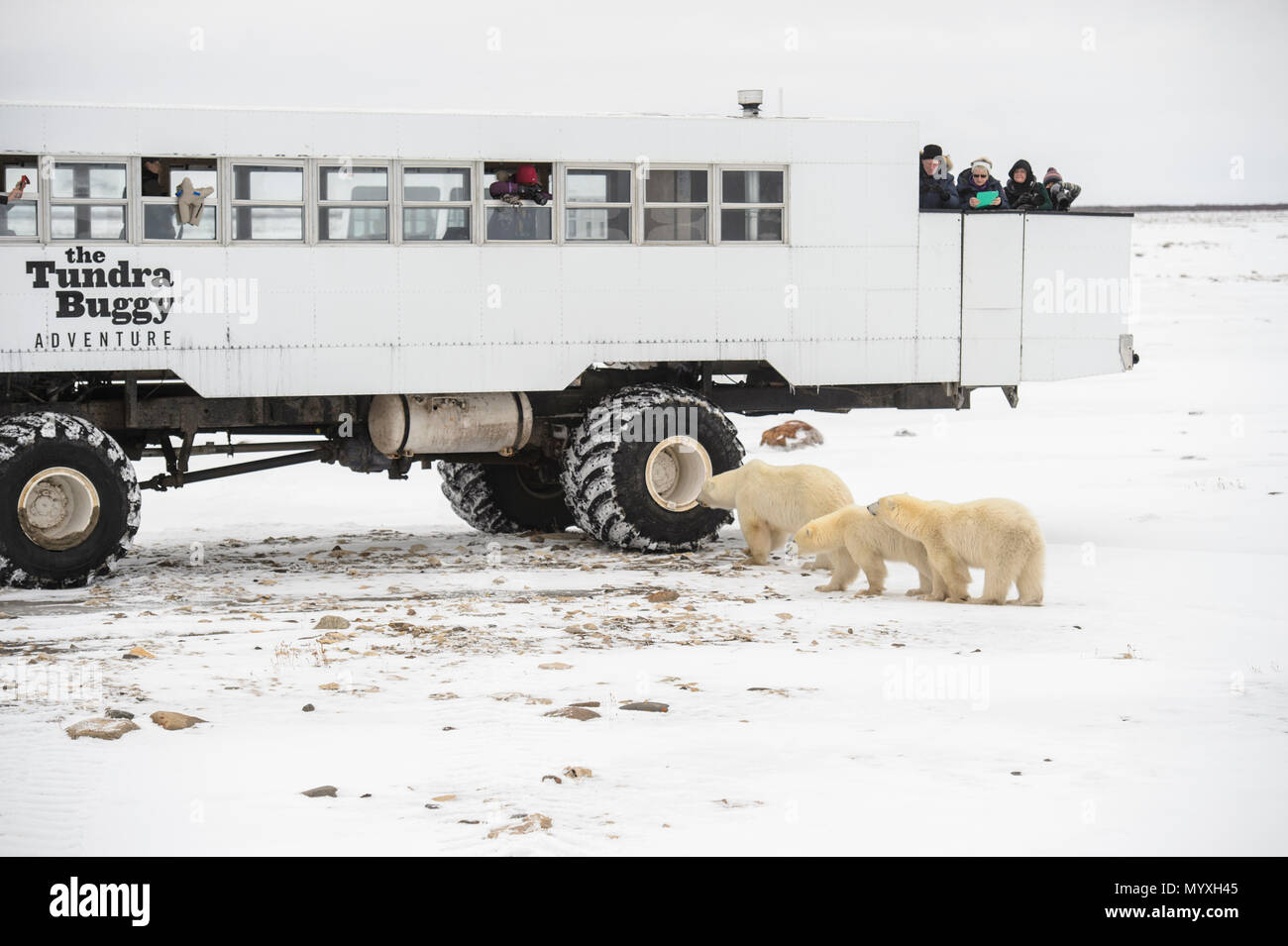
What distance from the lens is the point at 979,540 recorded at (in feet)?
34.4

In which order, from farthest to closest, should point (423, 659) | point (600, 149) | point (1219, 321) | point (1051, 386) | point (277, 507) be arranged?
point (1219, 321), point (1051, 386), point (277, 507), point (600, 149), point (423, 659)

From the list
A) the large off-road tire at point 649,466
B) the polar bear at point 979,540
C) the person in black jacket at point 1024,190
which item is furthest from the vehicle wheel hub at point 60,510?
the person in black jacket at point 1024,190

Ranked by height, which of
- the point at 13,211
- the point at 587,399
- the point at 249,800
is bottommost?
the point at 249,800

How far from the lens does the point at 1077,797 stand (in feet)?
20.1

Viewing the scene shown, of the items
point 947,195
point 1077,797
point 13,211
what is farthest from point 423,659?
point 947,195

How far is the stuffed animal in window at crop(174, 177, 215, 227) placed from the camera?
12.0 meters

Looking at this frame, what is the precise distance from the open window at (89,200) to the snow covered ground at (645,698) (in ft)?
8.80

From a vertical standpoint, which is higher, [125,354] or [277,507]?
[125,354]

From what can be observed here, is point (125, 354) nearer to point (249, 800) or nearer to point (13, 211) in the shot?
point (13, 211)

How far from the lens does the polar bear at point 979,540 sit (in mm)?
10398

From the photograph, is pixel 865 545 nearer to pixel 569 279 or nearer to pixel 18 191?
pixel 569 279

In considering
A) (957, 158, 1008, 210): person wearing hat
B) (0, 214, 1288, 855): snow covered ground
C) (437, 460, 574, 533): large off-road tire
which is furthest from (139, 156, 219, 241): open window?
(957, 158, 1008, 210): person wearing hat

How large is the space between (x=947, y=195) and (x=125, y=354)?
7.05 m

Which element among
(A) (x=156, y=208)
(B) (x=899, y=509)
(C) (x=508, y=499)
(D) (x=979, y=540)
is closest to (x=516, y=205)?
(A) (x=156, y=208)
